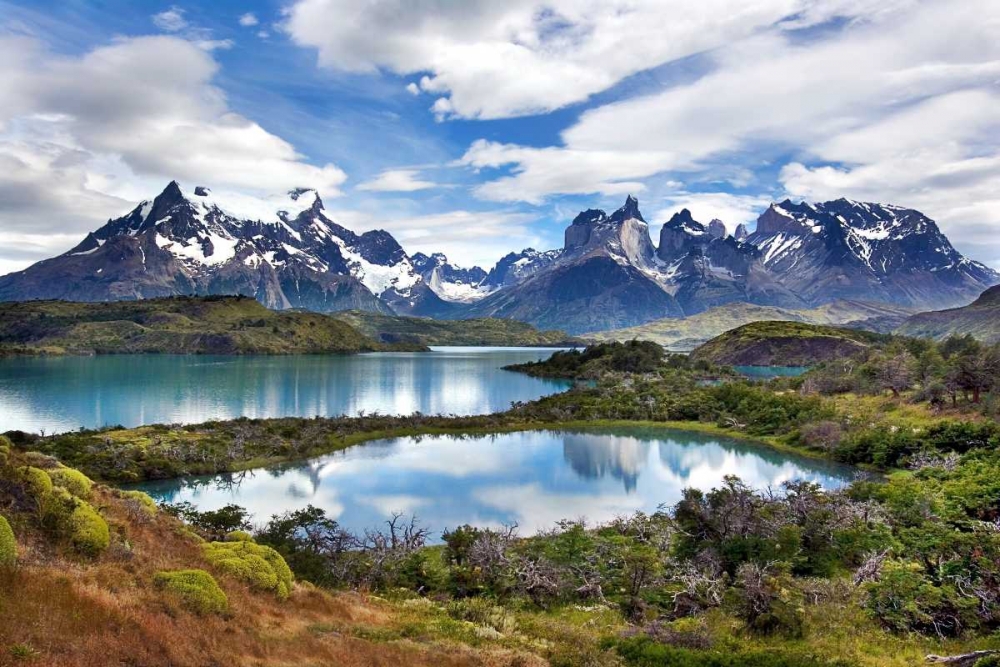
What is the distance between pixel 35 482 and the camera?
19.3 metres

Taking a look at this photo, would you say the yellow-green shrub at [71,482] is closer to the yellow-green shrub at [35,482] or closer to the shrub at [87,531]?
the yellow-green shrub at [35,482]

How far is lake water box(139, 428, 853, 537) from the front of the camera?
59.5m

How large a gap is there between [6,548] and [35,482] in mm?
5017

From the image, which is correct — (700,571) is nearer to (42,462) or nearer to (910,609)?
(910,609)

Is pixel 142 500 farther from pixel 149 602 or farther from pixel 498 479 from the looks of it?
pixel 498 479

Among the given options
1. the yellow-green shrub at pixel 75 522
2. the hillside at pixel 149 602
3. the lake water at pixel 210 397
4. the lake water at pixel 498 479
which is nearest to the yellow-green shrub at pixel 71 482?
the hillside at pixel 149 602

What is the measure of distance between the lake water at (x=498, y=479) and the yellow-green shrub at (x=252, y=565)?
1174 inches

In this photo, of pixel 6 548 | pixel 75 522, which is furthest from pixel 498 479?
pixel 6 548

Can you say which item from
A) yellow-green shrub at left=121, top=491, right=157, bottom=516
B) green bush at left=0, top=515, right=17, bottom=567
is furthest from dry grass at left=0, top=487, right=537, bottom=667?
yellow-green shrub at left=121, top=491, right=157, bottom=516

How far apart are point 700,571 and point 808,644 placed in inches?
466

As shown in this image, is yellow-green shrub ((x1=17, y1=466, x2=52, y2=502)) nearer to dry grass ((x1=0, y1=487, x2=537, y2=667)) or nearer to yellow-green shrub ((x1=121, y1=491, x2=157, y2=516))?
dry grass ((x1=0, y1=487, x2=537, y2=667))

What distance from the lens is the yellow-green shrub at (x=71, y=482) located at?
21.2 m

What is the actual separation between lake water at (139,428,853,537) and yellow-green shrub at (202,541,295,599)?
29822 millimetres

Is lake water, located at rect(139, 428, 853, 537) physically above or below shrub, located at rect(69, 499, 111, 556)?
below
